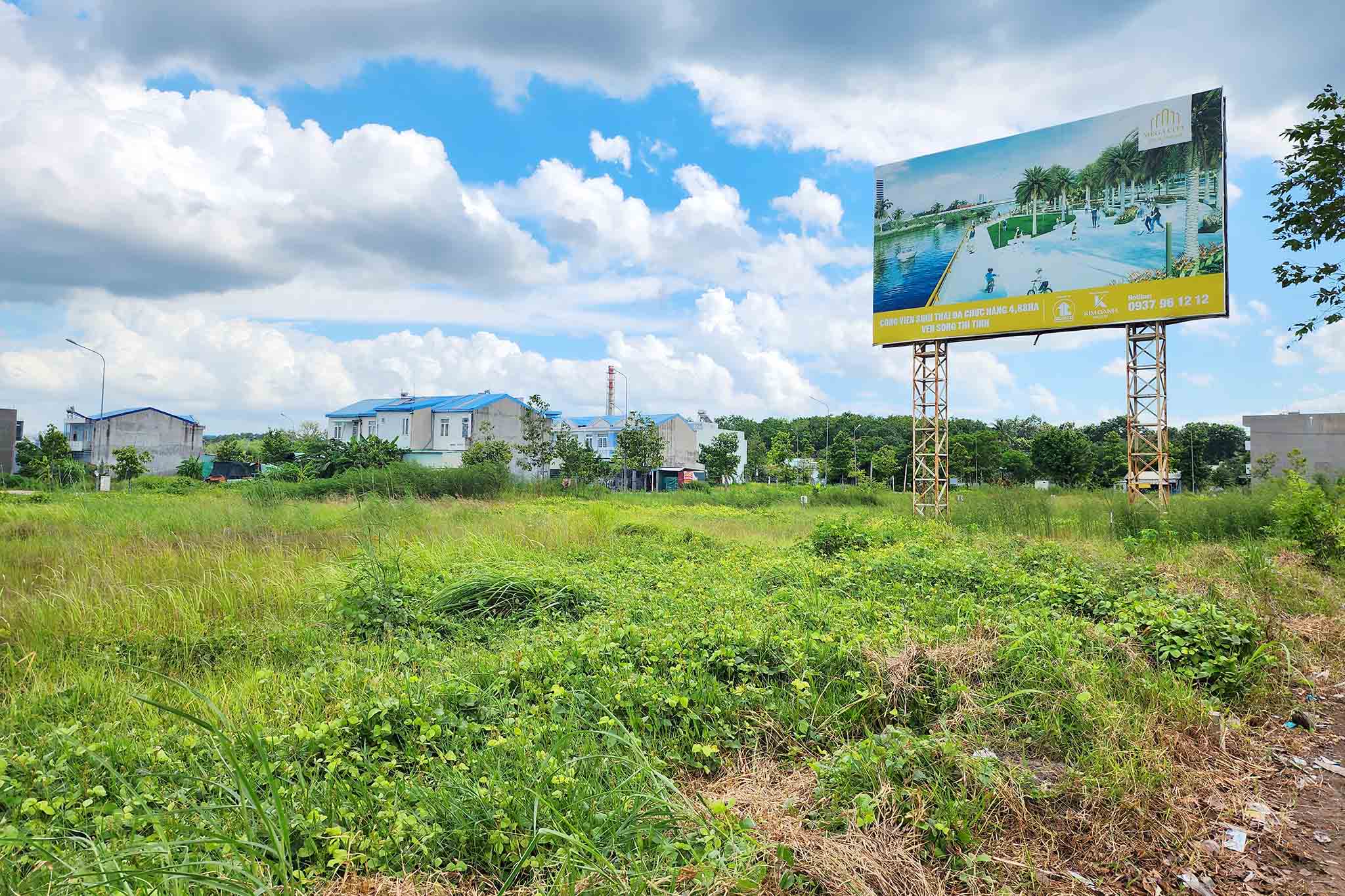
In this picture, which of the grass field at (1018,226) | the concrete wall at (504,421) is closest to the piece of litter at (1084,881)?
the grass field at (1018,226)

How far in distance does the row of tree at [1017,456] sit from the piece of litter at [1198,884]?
59.4 feet

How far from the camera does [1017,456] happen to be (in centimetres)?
4672

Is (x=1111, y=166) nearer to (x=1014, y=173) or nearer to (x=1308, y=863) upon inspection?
(x=1014, y=173)

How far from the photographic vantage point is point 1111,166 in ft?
48.6

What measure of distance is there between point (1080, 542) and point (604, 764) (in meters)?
9.75

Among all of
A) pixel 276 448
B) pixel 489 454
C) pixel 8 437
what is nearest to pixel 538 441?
pixel 489 454

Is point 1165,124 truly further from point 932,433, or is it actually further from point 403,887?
point 403,887

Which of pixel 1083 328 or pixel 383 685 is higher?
pixel 1083 328

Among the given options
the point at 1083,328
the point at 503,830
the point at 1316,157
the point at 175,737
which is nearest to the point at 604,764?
the point at 503,830

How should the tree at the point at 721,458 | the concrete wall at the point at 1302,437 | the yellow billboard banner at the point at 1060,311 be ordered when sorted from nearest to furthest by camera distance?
the yellow billboard banner at the point at 1060,311
the concrete wall at the point at 1302,437
the tree at the point at 721,458

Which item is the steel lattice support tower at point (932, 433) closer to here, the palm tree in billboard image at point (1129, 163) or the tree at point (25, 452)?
the palm tree in billboard image at point (1129, 163)

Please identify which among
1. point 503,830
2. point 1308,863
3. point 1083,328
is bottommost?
point 1308,863

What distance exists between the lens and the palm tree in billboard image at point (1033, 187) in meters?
15.5

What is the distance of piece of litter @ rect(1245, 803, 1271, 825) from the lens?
3.15 metres
